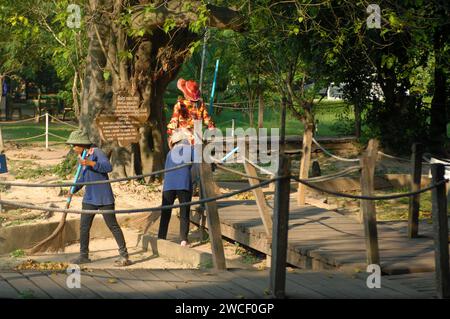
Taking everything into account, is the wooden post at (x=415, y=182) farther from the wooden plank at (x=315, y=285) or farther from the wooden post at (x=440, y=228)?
the wooden plank at (x=315, y=285)

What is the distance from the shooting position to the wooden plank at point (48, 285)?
701 cm

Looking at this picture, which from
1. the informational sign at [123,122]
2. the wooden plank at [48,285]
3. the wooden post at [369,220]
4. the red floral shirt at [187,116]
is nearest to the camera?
the wooden plank at [48,285]

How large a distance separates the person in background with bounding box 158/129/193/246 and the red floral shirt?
19.4 inches

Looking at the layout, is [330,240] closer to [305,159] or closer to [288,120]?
[305,159]

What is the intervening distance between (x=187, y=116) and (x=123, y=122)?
2.15 metres

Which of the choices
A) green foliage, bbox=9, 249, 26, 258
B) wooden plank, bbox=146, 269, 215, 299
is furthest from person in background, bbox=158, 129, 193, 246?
wooden plank, bbox=146, 269, 215, 299

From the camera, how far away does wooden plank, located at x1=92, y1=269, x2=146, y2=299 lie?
7152 millimetres

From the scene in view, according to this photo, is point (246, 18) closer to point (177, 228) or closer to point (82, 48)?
point (177, 228)

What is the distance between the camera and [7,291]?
705cm

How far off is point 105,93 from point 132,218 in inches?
127

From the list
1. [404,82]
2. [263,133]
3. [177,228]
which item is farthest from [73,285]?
[263,133]

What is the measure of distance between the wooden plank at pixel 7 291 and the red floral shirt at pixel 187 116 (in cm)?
498

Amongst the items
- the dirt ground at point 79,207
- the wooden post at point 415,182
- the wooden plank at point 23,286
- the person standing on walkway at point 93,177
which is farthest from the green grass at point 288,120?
the wooden plank at point 23,286

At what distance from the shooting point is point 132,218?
13266mm
